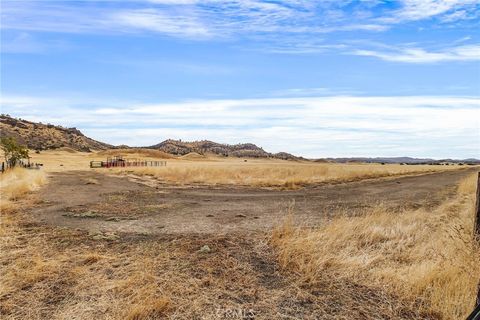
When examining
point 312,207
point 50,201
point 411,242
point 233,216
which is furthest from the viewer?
point 50,201

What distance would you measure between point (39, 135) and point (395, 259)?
459ft

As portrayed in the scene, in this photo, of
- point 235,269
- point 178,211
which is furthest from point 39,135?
point 235,269

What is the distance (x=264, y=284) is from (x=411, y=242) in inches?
147

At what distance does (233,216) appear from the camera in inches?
527

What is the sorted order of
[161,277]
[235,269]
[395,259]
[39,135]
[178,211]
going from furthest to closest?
[39,135] < [178,211] < [395,259] < [235,269] < [161,277]

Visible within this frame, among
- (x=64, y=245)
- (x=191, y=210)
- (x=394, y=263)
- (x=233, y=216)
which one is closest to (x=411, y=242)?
(x=394, y=263)

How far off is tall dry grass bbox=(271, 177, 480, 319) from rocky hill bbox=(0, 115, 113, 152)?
115720 millimetres

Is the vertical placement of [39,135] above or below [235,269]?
above

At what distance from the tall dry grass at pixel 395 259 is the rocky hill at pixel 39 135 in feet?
380

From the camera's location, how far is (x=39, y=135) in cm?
13250

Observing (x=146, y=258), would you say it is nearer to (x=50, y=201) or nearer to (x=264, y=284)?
(x=264, y=284)

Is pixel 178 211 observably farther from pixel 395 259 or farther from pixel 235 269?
pixel 395 259

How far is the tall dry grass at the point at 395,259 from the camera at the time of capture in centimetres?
579

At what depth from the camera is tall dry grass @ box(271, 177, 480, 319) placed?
579 centimetres
